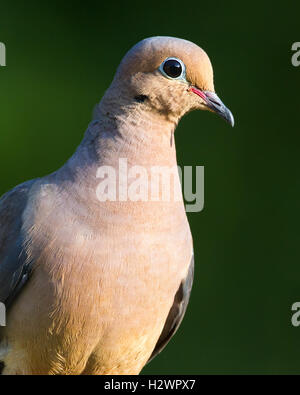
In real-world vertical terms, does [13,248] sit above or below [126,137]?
below

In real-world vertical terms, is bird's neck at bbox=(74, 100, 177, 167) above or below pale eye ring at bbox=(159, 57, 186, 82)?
below

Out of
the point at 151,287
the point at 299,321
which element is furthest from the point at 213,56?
the point at 151,287

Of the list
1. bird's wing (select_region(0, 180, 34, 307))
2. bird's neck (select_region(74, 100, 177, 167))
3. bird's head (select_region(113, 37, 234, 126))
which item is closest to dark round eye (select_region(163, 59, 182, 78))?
bird's head (select_region(113, 37, 234, 126))

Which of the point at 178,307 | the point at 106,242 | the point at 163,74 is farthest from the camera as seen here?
the point at 178,307

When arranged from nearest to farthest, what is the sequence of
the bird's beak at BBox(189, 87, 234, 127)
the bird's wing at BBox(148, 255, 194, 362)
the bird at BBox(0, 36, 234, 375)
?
the bird at BBox(0, 36, 234, 375) < the bird's beak at BBox(189, 87, 234, 127) < the bird's wing at BBox(148, 255, 194, 362)

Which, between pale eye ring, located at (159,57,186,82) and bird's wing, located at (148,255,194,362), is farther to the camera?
bird's wing, located at (148,255,194,362)

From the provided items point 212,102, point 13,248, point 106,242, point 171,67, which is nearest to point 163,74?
point 171,67

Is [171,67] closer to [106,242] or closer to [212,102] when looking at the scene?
[212,102]

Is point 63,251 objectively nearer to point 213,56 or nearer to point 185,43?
point 185,43

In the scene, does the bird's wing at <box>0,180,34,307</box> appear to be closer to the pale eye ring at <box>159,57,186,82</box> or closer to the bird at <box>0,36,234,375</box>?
the bird at <box>0,36,234,375</box>
